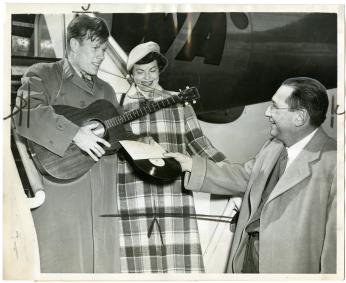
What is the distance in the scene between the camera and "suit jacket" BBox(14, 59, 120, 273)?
225 centimetres

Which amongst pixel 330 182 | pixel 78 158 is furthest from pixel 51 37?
pixel 330 182

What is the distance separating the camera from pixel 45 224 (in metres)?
2.26

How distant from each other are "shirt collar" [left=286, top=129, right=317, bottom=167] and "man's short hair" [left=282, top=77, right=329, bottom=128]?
0.07 m

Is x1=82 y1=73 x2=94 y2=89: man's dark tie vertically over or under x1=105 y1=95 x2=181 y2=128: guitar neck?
over

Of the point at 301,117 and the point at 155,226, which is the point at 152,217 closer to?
the point at 155,226

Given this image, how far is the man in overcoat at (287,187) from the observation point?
7.20ft

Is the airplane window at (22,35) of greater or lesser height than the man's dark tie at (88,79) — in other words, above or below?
above

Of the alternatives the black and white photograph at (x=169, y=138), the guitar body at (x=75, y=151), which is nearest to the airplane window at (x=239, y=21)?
the black and white photograph at (x=169, y=138)

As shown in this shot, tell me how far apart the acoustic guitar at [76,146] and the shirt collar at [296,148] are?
2.41 ft

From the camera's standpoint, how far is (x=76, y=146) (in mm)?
2236

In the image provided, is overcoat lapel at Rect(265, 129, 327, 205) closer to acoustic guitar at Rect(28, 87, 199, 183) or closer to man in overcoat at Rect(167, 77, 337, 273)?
man in overcoat at Rect(167, 77, 337, 273)

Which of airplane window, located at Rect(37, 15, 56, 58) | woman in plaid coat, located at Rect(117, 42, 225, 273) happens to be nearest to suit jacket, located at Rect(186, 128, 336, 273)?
woman in plaid coat, located at Rect(117, 42, 225, 273)

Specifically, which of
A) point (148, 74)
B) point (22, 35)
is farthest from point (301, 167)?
point (22, 35)

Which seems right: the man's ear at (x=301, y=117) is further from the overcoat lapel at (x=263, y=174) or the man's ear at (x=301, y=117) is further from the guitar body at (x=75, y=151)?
the guitar body at (x=75, y=151)
